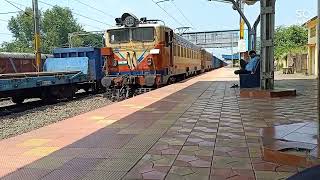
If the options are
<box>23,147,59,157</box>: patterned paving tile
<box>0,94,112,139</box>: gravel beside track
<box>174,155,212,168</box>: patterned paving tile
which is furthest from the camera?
<box>0,94,112,139</box>: gravel beside track

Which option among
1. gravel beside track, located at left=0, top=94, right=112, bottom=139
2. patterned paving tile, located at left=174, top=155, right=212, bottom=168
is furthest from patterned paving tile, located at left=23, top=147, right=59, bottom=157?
gravel beside track, located at left=0, top=94, right=112, bottom=139

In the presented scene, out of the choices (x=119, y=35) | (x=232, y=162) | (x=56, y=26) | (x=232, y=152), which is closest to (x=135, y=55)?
Result: (x=119, y=35)

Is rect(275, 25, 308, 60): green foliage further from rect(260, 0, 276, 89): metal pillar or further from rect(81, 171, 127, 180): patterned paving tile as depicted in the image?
rect(81, 171, 127, 180): patterned paving tile

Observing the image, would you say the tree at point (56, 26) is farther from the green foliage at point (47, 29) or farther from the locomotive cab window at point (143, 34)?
the locomotive cab window at point (143, 34)

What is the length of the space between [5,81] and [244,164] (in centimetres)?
933

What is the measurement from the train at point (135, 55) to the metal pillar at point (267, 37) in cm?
512

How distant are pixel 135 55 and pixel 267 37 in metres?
6.14

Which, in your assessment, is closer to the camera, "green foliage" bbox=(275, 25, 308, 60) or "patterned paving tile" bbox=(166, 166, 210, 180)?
"patterned paving tile" bbox=(166, 166, 210, 180)

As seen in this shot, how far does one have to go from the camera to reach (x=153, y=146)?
528cm

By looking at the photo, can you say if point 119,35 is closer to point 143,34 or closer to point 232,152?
point 143,34

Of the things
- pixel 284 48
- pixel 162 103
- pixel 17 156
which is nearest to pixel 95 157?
pixel 17 156

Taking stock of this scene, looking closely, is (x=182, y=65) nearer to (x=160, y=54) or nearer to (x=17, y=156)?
(x=160, y=54)

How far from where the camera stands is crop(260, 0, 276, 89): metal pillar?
1112 cm

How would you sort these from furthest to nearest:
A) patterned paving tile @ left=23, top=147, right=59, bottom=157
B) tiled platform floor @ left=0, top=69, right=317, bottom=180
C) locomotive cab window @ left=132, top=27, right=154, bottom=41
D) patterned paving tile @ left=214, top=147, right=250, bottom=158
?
locomotive cab window @ left=132, top=27, right=154, bottom=41 < patterned paving tile @ left=23, top=147, right=59, bottom=157 < patterned paving tile @ left=214, top=147, right=250, bottom=158 < tiled platform floor @ left=0, top=69, right=317, bottom=180
